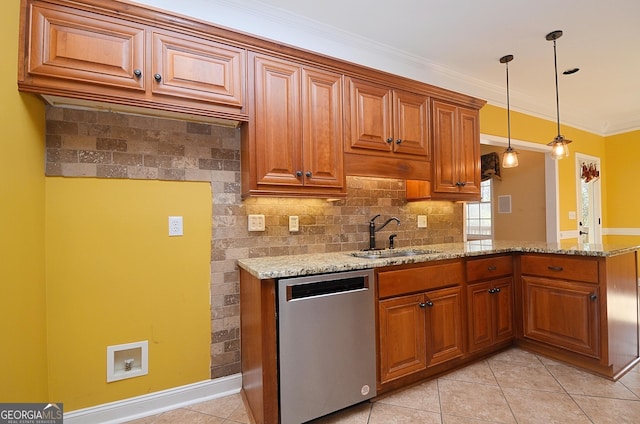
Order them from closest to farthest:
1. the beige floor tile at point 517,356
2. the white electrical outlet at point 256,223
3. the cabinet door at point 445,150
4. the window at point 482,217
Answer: the white electrical outlet at point 256,223 < the beige floor tile at point 517,356 < the cabinet door at point 445,150 < the window at point 482,217

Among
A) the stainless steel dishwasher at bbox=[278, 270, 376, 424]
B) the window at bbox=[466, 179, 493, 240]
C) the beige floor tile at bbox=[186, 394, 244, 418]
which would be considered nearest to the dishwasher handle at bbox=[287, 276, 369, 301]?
the stainless steel dishwasher at bbox=[278, 270, 376, 424]

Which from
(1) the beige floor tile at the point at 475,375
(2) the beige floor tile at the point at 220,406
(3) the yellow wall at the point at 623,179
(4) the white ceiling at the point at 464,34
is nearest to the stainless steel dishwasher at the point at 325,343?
(2) the beige floor tile at the point at 220,406

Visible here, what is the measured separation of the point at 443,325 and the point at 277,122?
1.83 metres

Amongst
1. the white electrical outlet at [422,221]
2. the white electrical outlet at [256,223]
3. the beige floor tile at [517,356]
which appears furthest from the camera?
the white electrical outlet at [422,221]

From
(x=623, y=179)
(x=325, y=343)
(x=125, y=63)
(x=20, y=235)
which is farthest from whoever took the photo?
(x=623, y=179)

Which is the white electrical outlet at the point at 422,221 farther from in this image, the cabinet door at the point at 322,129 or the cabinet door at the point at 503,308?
the cabinet door at the point at 322,129

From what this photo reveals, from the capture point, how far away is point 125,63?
5.09 feet

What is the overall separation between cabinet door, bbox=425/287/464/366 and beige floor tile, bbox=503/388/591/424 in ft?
1.29

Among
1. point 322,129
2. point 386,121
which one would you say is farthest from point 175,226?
point 386,121

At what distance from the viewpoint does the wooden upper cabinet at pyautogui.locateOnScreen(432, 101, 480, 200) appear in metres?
2.62

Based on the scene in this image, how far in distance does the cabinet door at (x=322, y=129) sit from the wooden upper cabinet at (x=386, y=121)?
112 mm

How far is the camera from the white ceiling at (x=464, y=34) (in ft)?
6.93

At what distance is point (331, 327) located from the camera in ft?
5.55

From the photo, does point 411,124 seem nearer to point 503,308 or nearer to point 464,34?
point 464,34
